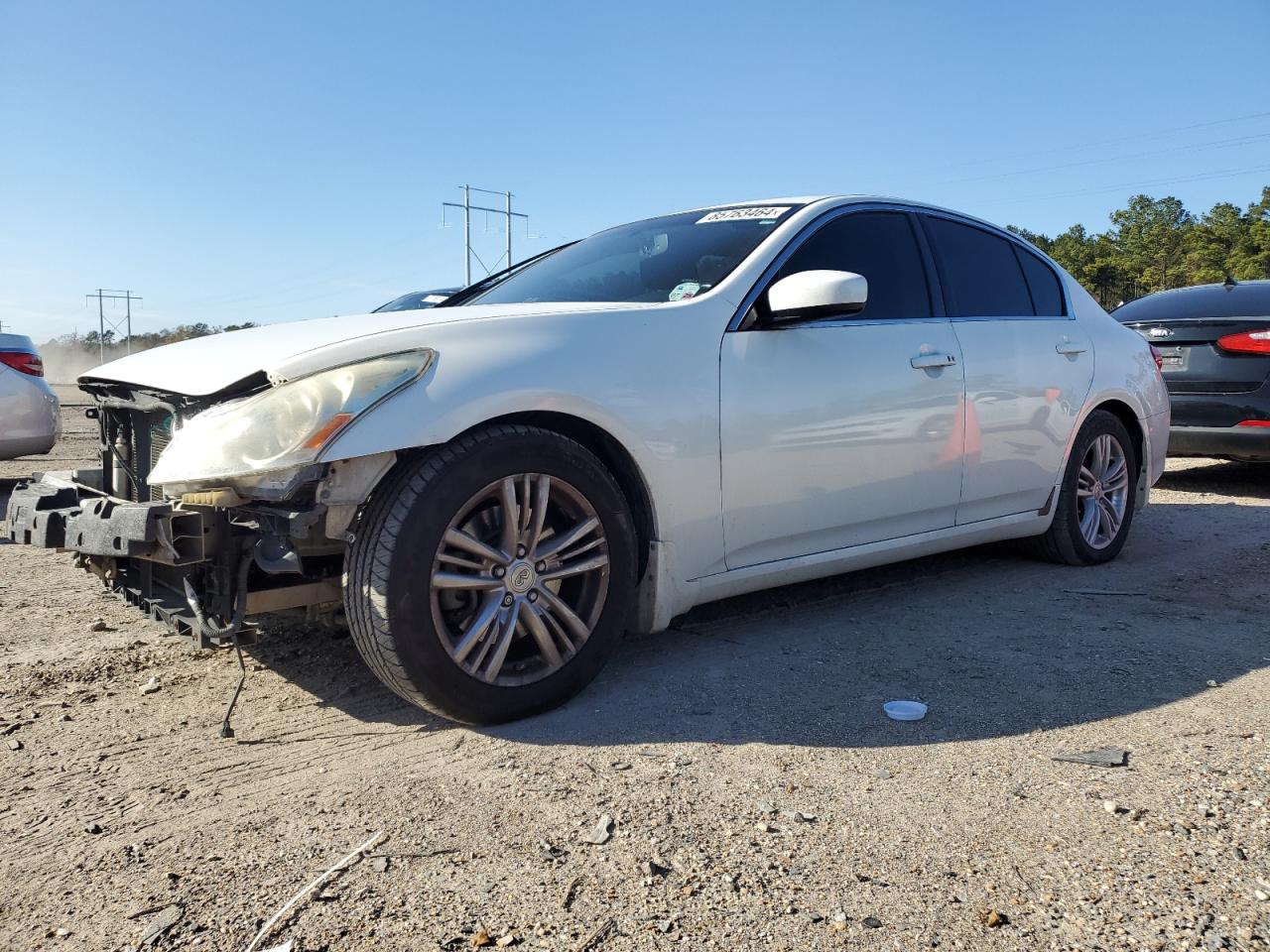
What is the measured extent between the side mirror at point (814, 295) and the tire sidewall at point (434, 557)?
89 centimetres

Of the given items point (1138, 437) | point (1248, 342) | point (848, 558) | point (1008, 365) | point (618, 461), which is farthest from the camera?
point (1248, 342)

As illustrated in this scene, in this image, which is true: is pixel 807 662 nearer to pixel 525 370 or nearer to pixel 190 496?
pixel 525 370

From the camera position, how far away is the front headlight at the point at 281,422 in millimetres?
2557

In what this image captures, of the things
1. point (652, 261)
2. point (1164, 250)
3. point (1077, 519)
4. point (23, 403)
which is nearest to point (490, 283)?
point (652, 261)

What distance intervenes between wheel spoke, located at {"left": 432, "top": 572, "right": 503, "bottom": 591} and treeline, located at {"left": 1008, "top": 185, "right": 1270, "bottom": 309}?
50393 millimetres

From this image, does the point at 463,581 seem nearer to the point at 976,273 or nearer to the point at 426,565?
the point at 426,565

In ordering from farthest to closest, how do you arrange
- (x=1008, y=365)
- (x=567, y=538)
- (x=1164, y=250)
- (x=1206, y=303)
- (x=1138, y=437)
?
(x=1164, y=250)
(x=1206, y=303)
(x=1138, y=437)
(x=1008, y=365)
(x=567, y=538)

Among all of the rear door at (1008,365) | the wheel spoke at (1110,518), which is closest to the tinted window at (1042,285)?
the rear door at (1008,365)

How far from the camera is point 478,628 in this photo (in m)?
→ 2.81

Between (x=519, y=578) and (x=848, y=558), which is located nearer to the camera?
(x=519, y=578)

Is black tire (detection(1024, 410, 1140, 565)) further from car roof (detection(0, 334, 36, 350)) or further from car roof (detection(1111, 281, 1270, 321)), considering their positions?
car roof (detection(0, 334, 36, 350))

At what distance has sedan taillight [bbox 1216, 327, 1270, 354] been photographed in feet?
23.0

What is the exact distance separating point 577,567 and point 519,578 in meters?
0.19

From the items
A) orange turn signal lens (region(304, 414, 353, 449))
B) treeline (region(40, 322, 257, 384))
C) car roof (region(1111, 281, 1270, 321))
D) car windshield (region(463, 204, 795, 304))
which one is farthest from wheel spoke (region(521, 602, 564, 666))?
treeline (region(40, 322, 257, 384))
